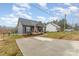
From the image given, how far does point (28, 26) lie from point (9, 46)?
1.17 feet

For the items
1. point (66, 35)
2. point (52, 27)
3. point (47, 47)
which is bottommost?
point (47, 47)

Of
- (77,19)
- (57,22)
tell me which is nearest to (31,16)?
(57,22)

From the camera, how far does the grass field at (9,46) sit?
3.06 meters

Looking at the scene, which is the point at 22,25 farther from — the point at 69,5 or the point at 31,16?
the point at 69,5

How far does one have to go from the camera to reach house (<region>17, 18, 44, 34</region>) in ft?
10.0

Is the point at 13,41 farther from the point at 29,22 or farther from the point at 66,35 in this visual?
the point at 66,35

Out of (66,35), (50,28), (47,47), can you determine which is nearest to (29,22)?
(50,28)

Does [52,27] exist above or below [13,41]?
above

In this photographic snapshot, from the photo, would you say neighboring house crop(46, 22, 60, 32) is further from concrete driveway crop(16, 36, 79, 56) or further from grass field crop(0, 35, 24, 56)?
grass field crop(0, 35, 24, 56)

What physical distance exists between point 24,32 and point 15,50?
0.86 feet

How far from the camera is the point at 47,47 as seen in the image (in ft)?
10.1

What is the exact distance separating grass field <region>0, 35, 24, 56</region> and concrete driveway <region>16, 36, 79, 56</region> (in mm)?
53

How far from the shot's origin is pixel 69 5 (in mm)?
3064

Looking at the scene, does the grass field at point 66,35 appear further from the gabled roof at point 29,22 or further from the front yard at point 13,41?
the gabled roof at point 29,22
